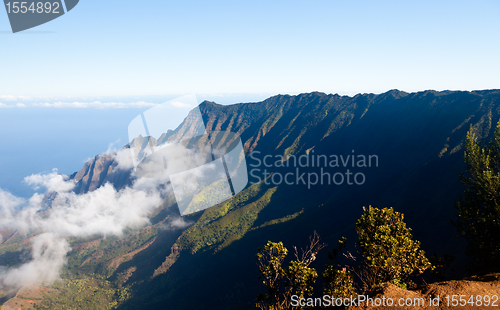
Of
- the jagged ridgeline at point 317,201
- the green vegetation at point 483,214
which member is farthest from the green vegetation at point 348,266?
the jagged ridgeline at point 317,201

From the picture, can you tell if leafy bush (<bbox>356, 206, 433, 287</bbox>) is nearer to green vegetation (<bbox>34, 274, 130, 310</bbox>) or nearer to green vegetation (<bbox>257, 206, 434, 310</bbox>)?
green vegetation (<bbox>257, 206, 434, 310</bbox>)

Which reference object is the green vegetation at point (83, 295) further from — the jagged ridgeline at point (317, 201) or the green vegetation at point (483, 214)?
the green vegetation at point (483, 214)

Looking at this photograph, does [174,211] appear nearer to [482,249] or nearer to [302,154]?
[302,154]

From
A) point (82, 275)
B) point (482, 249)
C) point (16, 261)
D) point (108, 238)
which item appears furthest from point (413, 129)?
point (16, 261)

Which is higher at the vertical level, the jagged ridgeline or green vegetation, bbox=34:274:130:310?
the jagged ridgeline

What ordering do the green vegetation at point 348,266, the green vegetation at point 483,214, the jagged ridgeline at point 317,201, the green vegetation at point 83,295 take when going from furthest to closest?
1. the green vegetation at point 83,295
2. the jagged ridgeline at point 317,201
3. the green vegetation at point 483,214
4. the green vegetation at point 348,266

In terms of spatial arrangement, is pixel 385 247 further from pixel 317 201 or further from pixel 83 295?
pixel 83 295

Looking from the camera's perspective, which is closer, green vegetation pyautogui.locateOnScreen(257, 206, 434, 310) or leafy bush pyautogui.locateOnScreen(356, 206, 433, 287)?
green vegetation pyautogui.locateOnScreen(257, 206, 434, 310)

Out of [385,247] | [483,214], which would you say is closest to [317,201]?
[483,214]

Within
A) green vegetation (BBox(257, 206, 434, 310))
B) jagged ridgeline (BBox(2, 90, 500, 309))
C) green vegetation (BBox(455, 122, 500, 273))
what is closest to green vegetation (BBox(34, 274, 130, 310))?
jagged ridgeline (BBox(2, 90, 500, 309))
